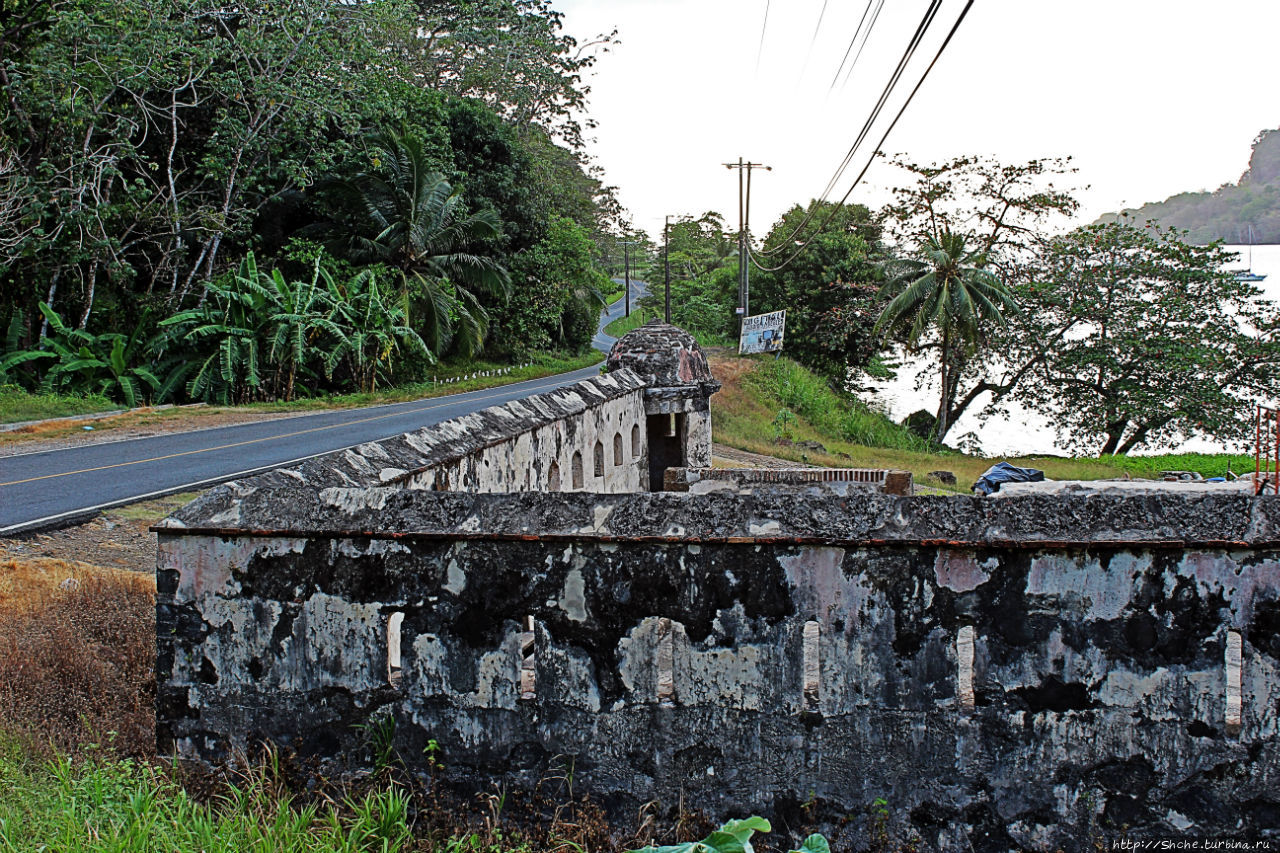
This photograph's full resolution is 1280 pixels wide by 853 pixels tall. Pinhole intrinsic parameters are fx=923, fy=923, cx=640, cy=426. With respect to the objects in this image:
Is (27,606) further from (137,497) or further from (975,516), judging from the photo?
(975,516)

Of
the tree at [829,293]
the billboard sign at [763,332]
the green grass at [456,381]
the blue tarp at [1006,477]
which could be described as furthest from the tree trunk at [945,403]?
the blue tarp at [1006,477]

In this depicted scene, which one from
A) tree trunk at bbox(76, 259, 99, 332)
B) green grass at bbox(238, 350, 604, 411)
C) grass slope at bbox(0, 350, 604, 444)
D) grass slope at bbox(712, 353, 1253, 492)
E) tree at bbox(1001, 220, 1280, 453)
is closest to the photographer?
grass slope at bbox(0, 350, 604, 444)

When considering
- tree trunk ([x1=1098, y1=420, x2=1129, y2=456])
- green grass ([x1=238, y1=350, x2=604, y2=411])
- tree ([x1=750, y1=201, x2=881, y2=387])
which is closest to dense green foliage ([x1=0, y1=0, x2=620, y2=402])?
green grass ([x1=238, y1=350, x2=604, y2=411])

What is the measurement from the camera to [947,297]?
28.4 metres

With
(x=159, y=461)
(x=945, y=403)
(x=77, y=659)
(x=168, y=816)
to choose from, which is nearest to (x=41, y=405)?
(x=159, y=461)

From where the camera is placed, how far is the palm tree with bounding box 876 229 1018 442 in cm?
2844

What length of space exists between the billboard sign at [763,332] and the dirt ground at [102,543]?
24.7 m

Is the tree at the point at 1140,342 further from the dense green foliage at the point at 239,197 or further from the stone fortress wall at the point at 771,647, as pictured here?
the stone fortress wall at the point at 771,647

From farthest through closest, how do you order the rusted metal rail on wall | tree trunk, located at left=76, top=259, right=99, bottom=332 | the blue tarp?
tree trunk, located at left=76, top=259, right=99, bottom=332, the blue tarp, the rusted metal rail on wall

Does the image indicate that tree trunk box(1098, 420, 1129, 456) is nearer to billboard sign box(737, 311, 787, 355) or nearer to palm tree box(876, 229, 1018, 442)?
palm tree box(876, 229, 1018, 442)

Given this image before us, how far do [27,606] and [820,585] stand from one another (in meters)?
5.40

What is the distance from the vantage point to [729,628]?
10.9 feet

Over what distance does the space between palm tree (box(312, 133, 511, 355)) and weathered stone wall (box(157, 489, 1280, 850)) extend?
21994 millimetres

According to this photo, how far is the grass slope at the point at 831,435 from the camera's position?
78.2 feet
